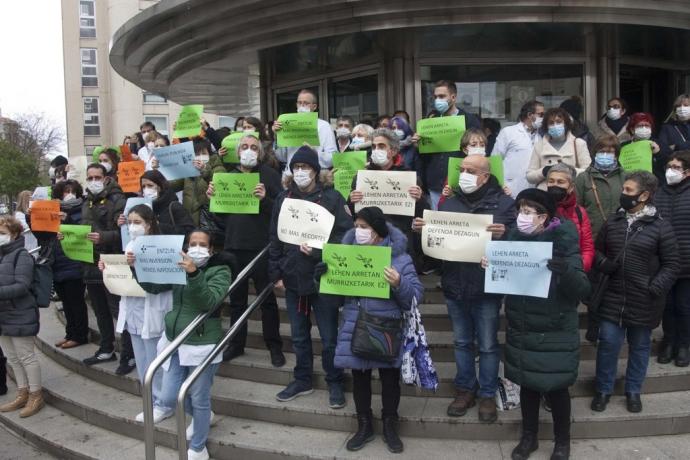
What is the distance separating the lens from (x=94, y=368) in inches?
248

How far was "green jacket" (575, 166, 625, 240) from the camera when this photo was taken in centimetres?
524

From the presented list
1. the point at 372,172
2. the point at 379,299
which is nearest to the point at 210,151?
the point at 372,172

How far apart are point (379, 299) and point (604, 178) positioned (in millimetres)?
2470

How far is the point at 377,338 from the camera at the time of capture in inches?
165

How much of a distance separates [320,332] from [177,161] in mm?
2735

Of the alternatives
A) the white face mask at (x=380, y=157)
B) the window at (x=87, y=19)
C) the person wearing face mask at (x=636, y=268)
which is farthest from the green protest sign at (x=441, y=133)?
the window at (x=87, y=19)

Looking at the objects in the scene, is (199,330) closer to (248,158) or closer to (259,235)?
(259,235)

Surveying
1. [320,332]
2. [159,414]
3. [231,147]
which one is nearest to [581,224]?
[320,332]

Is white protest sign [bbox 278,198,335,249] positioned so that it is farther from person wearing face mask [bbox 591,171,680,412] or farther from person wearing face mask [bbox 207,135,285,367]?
person wearing face mask [bbox 591,171,680,412]

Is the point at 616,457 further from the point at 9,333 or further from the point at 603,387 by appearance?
the point at 9,333

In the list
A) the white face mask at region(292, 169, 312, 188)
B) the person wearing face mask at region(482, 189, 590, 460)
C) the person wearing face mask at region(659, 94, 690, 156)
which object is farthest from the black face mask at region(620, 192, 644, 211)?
the person wearing face mask at region(659, 94, 690, 156)

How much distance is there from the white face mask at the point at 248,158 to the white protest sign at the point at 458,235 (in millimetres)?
1916

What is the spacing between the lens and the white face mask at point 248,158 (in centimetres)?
556

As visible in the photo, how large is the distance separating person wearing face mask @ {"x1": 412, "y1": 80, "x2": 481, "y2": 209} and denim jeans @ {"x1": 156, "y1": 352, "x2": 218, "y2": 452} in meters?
2.75
